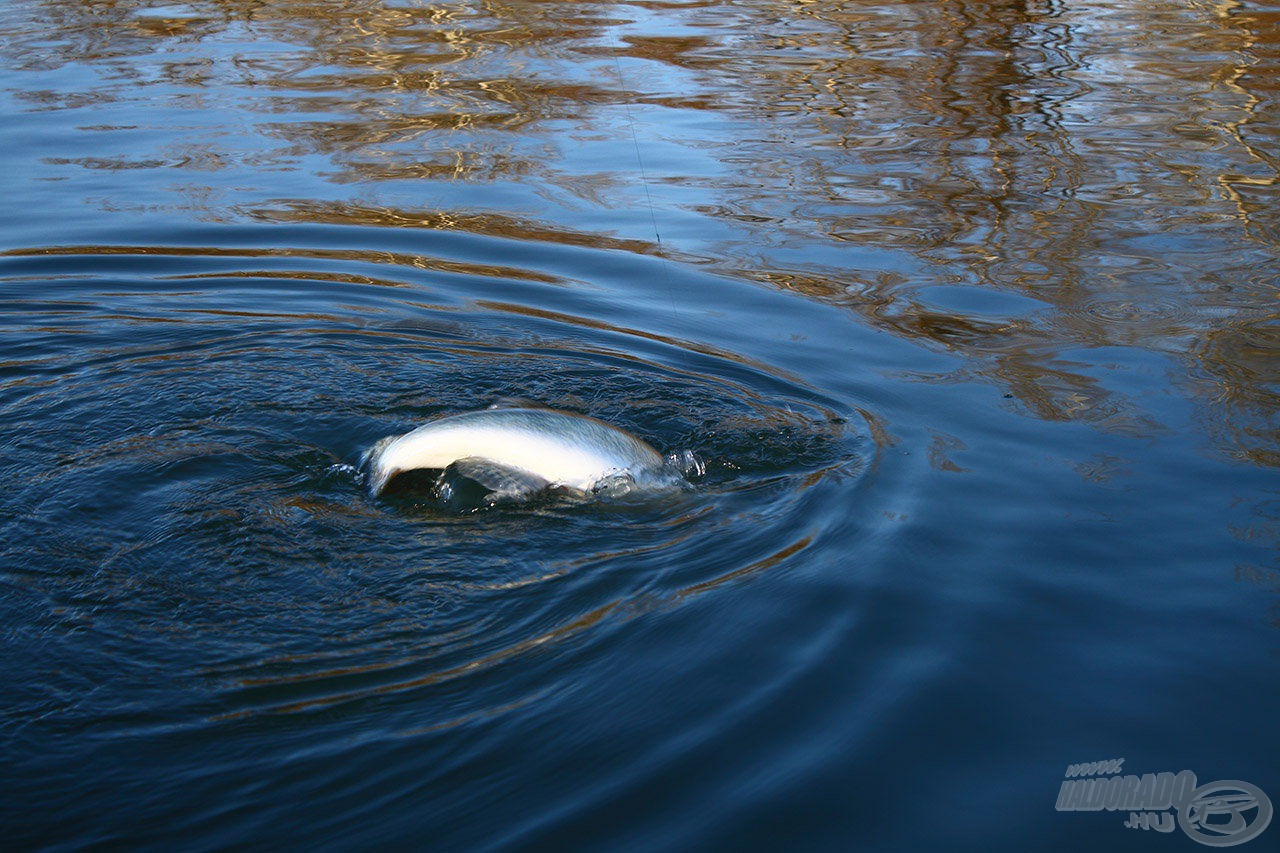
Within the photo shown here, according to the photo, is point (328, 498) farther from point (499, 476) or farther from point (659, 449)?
point (659, 449)

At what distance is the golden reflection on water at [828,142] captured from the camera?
6766mm

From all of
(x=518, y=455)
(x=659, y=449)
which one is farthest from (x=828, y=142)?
(x=518, y=455)

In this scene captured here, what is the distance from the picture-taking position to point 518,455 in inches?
172

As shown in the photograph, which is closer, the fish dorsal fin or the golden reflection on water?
the fish dorsal fin

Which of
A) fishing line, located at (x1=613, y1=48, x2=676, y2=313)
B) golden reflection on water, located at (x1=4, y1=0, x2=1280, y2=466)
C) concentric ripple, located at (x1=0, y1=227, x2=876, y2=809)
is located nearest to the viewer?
concentric ripple, located at (x1=0, y1=227, x2=876, y2=809)

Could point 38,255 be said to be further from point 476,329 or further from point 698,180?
point 698,180

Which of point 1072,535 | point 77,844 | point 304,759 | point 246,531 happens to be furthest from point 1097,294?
point 77,844

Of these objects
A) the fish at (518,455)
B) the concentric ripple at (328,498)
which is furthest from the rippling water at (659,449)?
the fish at (518,455)

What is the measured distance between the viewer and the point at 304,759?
325 centimetres

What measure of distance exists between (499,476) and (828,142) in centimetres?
635

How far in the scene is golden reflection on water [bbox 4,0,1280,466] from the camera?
6766 mm

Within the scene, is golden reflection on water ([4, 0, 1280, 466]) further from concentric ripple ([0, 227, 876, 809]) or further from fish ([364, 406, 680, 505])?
fish ([364, 406, 680, 505])

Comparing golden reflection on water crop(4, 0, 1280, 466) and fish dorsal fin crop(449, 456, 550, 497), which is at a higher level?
fish dorsal fin crop(449, 456, 550, 497)

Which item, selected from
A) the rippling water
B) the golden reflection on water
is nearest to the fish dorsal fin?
the rippling water
